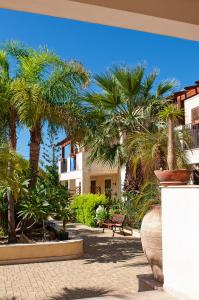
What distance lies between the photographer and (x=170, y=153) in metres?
5.96

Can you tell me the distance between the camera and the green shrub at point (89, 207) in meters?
18.6

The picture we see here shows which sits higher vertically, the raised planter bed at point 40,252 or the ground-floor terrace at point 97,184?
the ground-floor terrace at point 97,184

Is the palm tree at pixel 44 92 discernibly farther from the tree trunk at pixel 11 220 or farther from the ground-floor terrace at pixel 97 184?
the ground-floor terrace at pixel 97 184

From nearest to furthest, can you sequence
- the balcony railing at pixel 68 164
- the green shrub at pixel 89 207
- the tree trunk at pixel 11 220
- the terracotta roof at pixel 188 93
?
the tree trunk at pixel 11 220 < the green shrub at pixel 89 207 < the terracotta roof at pixel 188 93 < the balcony railing at pixel 68 164

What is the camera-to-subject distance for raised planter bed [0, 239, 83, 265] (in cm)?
999

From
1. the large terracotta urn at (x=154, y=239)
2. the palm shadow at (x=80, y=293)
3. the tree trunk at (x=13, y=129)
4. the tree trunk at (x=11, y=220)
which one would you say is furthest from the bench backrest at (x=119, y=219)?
the large terracotta urn at (x=154, y=239)

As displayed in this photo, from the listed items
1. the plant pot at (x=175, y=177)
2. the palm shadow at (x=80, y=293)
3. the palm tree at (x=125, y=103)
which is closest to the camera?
the plant pot at (x=175, y=177)

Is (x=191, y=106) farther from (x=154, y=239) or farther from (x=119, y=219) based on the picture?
(x=154, y=239)

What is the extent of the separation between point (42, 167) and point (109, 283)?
21.0ft

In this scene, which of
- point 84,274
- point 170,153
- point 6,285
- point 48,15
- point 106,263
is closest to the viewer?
point 48,15

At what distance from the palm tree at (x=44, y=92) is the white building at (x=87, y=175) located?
10.7 metres

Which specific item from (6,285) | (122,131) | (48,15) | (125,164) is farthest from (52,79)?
(48,15)

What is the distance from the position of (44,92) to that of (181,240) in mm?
8021

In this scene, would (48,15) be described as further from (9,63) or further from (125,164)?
(125,164)
